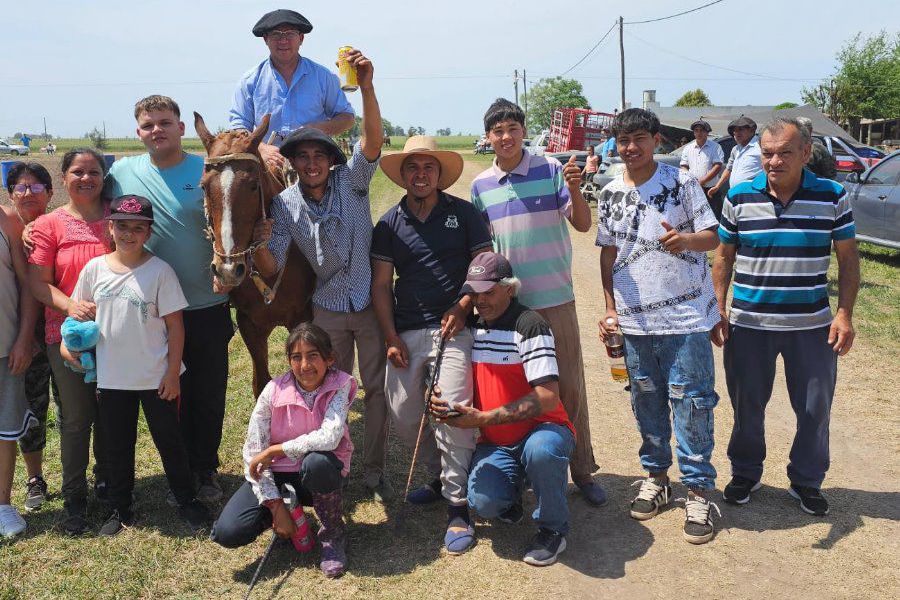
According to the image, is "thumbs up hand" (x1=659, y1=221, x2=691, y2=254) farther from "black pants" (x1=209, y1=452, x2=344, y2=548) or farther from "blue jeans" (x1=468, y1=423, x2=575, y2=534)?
"black pants" (x1=209, y1=452, x2=344, y2=548)

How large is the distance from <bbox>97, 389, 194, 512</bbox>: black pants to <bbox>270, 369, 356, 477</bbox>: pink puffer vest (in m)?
0.73

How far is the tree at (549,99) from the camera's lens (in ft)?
252

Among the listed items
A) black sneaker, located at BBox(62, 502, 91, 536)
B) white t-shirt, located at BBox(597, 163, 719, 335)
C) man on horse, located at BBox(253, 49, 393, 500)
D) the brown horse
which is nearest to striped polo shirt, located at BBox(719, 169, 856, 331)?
white t-shirt, located at BBox(597, 163, 719, 335)

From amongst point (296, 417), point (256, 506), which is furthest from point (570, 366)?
point (256, 506)

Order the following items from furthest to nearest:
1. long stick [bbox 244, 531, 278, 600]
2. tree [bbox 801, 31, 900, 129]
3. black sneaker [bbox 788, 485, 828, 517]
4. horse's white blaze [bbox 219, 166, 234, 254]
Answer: tree [bbox 801, 31, 900, 129] → black sneaker [bbox 788, 485, 828, 517] → horse's white blaze [bbox 219, 166, 234, 254] → long stick [bbox 244, 531, 278, 600]

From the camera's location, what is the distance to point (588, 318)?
850 cm

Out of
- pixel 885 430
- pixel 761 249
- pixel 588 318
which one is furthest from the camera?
pixel 588 318

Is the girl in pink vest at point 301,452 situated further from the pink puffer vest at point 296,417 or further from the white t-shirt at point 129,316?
the white t-shirt at point 129,316

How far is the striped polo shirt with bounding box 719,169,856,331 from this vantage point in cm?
381

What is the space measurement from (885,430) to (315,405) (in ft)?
14.1

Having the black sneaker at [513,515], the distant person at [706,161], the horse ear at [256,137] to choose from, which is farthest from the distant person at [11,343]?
the distant person at [706,161]

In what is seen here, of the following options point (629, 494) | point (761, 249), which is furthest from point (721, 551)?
point (761, 249)

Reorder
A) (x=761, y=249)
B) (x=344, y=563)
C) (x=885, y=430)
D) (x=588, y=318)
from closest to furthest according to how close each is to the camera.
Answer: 1. (x=344, y=563)
2. (x=761, y=249)
3. (x=885, y=430)
4. (x=588, y=318)

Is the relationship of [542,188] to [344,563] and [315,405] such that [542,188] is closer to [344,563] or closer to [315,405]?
[315,405]
